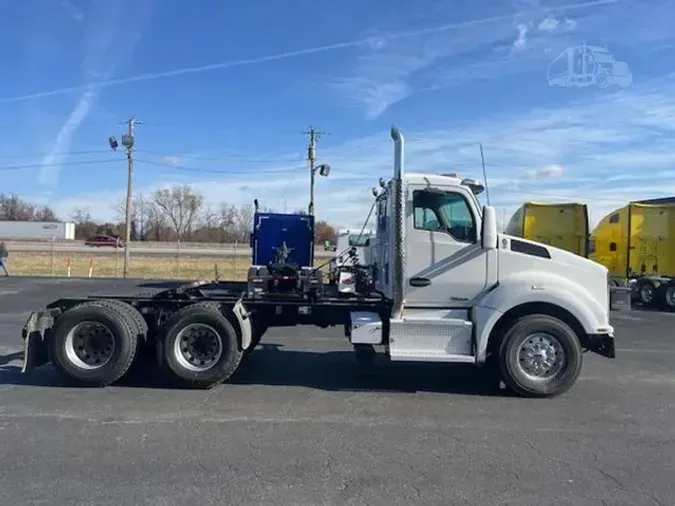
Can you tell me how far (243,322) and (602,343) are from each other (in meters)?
4.57

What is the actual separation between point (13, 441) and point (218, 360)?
258 centimetres

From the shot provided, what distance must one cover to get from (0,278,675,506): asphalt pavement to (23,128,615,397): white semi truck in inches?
15.6

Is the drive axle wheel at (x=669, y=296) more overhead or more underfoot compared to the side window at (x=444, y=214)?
more underfoot

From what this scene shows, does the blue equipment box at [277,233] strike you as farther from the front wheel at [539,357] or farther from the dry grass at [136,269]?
the dry grass at [136,269]

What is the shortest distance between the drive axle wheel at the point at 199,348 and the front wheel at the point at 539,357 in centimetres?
333

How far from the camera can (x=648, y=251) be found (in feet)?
68.6

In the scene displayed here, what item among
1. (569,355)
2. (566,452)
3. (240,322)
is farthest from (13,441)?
(569,355)

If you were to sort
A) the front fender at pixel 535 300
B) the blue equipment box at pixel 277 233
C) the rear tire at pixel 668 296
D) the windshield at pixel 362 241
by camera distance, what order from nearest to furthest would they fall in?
1. the front fender at pixel 535 300
2. the windshield at pixel 362 241
3. the blue equipment box at pixel 277 233
4. the rear tire at pixel 668 296

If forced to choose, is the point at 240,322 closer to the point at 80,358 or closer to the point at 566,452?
the point at 80,358

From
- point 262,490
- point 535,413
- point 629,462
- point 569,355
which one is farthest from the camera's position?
point 569,355

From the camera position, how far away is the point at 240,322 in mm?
7742

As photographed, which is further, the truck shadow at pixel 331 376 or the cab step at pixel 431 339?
the truck shadow at pixel 331 376

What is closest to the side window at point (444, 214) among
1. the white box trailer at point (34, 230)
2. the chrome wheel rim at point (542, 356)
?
the chrome wheel rim at point (542, 356)

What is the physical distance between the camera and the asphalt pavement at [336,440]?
14.6ft
